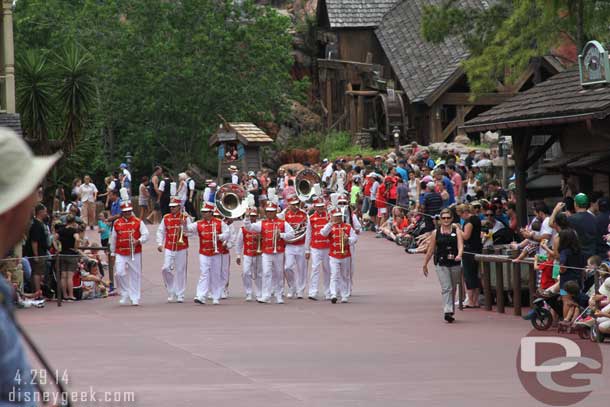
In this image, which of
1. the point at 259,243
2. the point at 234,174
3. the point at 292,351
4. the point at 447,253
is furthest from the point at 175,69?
the point at 292,351

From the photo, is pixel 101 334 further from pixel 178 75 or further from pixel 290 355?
pixel 178 75

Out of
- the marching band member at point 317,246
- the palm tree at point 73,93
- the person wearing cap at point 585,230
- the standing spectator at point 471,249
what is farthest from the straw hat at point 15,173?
the palm tree at point 73,93

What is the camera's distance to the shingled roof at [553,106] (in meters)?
20.3

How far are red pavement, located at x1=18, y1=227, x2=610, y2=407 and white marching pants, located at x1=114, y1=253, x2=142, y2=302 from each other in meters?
0.46

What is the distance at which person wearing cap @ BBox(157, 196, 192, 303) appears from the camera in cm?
2386

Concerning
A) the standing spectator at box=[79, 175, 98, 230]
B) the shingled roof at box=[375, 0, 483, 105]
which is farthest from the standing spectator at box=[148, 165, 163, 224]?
the shingled roof at box=[375, 0, 483, 105]

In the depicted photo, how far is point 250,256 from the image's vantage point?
80.2 feet

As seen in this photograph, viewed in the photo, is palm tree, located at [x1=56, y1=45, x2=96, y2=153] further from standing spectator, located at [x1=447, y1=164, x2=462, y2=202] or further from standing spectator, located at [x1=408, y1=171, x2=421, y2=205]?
standing spectator, located at [x1=447, y1=164, x2=462, y2=202]

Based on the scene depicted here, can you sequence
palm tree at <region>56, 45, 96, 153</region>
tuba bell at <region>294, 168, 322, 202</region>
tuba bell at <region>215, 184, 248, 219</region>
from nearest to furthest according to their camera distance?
tuba bell at <region>215, 184, 248, 219</region>
palm tree at <region>56, 45, 96, 153</region>
tuba bell at <region>294, 168, 322, 202</region>

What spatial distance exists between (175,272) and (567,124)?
302 inches

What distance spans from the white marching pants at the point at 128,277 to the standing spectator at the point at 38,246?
4.45 feet

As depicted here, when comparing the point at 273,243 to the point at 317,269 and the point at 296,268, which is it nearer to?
the point at 296,268

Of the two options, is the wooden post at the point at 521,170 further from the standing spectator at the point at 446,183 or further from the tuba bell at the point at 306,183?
the tuba bell at the point at 306,183

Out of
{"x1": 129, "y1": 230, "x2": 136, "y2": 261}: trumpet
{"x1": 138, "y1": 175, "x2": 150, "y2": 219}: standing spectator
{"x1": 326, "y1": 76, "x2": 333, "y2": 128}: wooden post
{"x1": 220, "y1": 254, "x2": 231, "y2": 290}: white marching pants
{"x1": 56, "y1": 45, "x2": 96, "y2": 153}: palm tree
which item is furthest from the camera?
{"x1": 326, "y1": 76, "x2": 333, "y2": 128}: wooden post
